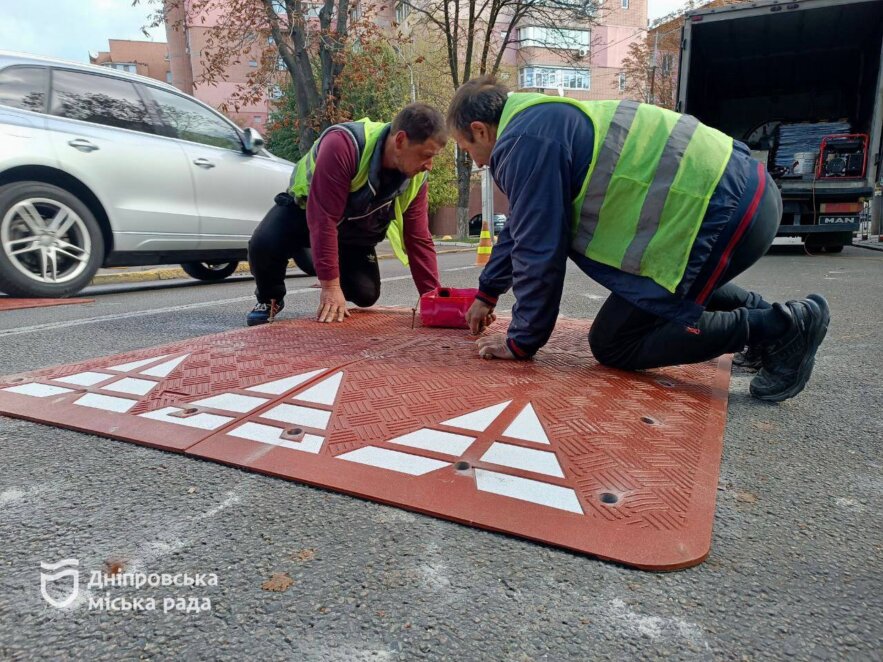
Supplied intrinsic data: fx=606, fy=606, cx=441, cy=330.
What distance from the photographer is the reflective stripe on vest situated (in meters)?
1.76

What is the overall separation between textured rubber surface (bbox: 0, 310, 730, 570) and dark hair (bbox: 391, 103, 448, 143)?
0.97 metres

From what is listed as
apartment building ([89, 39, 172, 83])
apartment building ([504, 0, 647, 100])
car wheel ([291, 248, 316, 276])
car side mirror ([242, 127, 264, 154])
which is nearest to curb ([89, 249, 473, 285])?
car side mirror ([242, 127, 264, 154])

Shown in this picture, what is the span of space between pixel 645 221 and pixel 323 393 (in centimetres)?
108

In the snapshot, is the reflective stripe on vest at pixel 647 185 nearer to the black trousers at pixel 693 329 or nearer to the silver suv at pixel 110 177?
the black trousers at pixel 693 329

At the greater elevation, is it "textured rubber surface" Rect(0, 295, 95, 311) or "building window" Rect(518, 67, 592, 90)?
"building window" Rect(518, 67, 592, 90)

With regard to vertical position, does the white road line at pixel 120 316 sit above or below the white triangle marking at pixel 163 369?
below

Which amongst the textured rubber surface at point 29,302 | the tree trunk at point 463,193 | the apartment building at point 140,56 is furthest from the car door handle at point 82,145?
the apartment building at point 140,56

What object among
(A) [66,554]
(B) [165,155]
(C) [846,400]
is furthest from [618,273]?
(B) [165,155]

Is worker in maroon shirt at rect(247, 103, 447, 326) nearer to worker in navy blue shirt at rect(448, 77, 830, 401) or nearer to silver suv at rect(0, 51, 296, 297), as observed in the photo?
worker in navy blue shirt at rect(448, 77, 830, 401)

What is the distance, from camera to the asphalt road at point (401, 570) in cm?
84

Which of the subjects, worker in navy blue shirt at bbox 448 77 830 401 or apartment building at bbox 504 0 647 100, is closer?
worker in navy blue shirt at bbox 448 77 830 401

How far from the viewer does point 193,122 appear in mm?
5199

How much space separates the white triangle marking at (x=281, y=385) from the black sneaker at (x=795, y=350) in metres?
1.47

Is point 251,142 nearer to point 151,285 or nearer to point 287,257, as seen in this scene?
point 151,285
